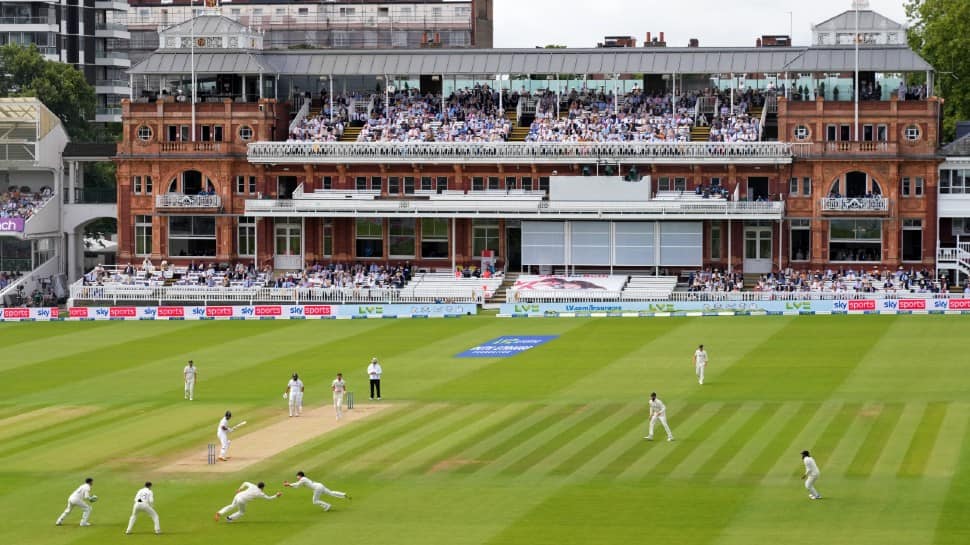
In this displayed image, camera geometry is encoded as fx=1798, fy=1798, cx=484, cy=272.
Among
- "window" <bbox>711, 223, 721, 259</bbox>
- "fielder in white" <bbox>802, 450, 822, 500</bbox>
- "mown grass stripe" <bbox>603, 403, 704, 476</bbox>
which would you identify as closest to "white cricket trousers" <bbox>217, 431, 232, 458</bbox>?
"mown grass stripe" <bbox>603, 403, 704, 476</bbox>

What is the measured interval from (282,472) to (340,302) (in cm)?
4558

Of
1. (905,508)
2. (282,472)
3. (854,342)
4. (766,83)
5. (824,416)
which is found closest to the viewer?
(905,508)

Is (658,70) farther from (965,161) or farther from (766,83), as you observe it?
(965,161)

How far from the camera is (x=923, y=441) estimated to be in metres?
49.6

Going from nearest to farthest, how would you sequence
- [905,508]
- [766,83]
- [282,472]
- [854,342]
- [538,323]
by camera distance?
[905,508], [282,472], [854,342], [538,323], [766,83]

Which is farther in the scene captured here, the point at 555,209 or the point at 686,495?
the point at 555,209

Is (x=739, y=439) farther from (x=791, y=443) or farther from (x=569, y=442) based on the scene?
(x=569, y=442)

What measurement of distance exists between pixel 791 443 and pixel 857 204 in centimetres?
4584

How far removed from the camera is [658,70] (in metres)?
100

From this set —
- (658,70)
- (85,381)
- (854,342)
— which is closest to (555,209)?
(658,70)

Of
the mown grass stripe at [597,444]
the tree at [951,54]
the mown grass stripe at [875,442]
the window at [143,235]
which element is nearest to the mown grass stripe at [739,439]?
the mown grass stripe at [597,444]

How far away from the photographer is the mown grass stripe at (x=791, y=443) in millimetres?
45812

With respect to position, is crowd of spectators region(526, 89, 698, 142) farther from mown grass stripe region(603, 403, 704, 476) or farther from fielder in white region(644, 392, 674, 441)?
fielder in white region(644, 392, 674, 441)

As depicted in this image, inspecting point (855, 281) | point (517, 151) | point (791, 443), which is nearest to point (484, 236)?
point (517, 151)
